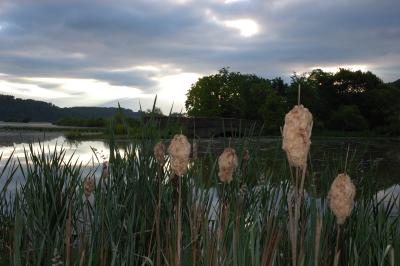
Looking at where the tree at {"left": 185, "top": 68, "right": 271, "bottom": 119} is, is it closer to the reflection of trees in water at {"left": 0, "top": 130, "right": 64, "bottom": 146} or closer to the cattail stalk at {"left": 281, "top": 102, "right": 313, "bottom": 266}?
the reflection of trees in water at {"left": 0, "top": 130, "right": 64, "bottom": 146}

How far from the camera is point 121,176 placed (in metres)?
4.01

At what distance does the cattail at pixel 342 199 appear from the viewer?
1.46 meters

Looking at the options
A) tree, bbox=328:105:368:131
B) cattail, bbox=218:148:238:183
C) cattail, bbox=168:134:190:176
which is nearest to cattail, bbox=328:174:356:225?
cattail, bbox=218:148:238:183

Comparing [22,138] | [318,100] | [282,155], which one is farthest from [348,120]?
[22,138]

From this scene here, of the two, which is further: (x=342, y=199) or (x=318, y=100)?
(x=318, y=100)

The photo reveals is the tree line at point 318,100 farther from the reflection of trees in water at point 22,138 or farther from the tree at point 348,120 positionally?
the reflection of trees in water at point 22,138

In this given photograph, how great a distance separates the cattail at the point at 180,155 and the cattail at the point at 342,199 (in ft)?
1.80

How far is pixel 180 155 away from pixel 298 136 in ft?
1.95

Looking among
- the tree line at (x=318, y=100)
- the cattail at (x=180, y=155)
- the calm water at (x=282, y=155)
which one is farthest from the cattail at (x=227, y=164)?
the tree line at (x=318, y=100)

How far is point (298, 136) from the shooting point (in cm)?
128

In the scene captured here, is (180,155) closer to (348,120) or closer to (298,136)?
(298,136)

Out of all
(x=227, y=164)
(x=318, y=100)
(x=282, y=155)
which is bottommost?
(x=282, y=155)

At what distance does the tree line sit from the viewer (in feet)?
193

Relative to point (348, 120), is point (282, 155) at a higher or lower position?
lower
